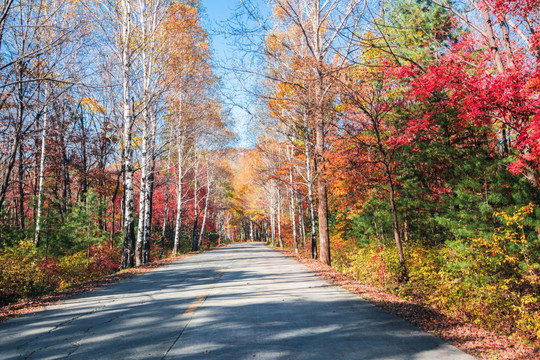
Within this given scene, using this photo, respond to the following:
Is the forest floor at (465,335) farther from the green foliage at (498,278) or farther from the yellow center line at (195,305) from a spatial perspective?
the yellow center line at (195,305)

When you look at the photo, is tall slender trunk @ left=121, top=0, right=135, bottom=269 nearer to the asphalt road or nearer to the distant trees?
the distant trees

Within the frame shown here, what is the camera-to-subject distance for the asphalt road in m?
4.07

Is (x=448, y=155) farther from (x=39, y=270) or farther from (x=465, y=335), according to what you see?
(x=39, y=270)

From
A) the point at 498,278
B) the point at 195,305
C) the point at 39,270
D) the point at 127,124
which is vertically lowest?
the point at 195,305

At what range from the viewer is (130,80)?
51.9ft

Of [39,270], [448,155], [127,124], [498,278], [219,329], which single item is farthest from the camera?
[127,124]

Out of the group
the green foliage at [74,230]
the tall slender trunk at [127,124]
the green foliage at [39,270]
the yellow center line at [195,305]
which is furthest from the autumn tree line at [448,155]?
the green foliage at [74,230]

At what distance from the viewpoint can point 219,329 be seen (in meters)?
5.02

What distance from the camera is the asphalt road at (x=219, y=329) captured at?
407 cm

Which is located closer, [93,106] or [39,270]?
[39,270]

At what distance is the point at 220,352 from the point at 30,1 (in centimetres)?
1335

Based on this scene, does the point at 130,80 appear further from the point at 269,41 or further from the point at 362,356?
the point at 362,356

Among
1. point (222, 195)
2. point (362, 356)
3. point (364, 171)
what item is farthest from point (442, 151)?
point (222, 195)

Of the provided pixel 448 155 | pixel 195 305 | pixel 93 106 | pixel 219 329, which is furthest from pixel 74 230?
pixel 448 155
